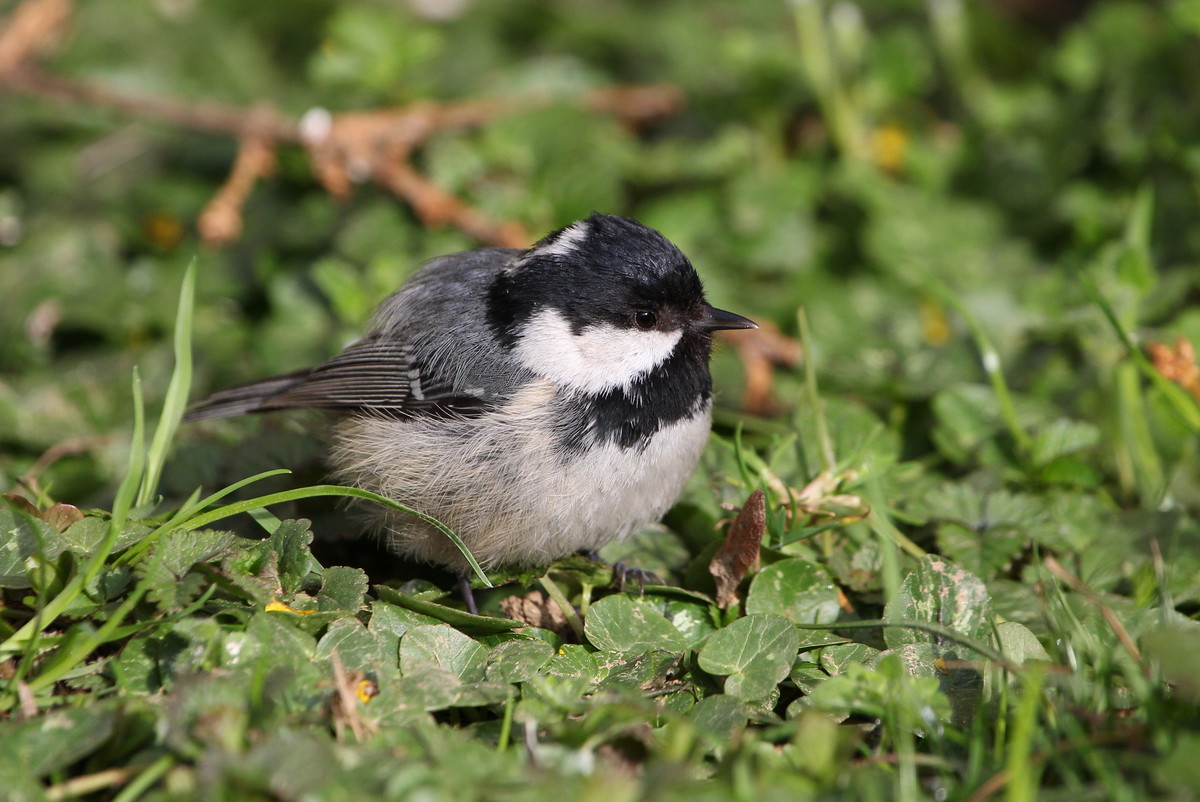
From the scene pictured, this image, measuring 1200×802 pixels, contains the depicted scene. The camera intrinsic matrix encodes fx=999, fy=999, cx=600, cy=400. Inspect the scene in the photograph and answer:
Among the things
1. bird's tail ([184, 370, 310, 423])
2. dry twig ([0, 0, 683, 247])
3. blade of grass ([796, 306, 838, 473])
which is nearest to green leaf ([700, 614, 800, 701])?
blade of grass ([796, 306, 838, 473])

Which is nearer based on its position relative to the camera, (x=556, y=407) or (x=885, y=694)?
(x=885, y=694)

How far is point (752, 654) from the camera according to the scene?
2.03 meters

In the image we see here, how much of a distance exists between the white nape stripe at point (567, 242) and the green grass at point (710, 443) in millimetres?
698

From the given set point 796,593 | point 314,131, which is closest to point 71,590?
point 796,593

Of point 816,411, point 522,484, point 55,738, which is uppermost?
point 816,411

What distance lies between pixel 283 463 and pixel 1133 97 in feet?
11.2

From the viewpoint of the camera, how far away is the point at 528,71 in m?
4.66

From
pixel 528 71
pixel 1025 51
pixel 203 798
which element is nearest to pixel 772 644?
pixel 203 798

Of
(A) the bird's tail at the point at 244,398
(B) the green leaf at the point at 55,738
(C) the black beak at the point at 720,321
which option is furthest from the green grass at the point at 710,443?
(C) the black beak at the point at 720,321

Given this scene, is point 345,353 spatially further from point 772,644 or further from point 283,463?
point 772,644

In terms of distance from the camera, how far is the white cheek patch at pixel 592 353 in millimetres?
2416

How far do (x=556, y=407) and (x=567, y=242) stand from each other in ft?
1.41

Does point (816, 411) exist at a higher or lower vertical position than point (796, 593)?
higher

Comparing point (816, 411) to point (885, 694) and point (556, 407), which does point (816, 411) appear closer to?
point (556, 407)
